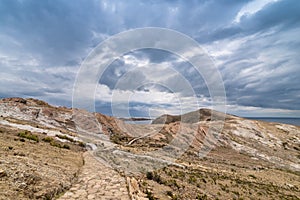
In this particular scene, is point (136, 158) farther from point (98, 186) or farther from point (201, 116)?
point (201, 116)

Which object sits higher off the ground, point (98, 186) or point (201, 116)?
point (201, 116)

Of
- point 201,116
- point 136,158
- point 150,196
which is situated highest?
point 201,116

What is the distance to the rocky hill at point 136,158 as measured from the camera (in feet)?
30.2

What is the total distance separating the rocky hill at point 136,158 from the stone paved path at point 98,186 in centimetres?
4

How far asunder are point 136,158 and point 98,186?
990 cm

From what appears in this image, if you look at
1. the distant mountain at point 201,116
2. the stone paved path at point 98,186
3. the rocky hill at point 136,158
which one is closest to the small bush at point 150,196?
the rocky hill at point 136,158

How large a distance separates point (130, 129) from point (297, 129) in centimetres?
6227

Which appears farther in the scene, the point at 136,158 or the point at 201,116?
the point at 201,116

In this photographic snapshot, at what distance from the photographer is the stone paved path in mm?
8367

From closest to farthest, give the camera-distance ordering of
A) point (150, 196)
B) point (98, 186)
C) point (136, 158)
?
point (150, 196) → point (98, 186) → point (136, 158)

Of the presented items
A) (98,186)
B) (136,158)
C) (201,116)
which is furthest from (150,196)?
(201,116)

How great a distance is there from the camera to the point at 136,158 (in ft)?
63.9

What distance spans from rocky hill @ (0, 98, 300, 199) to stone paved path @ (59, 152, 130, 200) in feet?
0.14

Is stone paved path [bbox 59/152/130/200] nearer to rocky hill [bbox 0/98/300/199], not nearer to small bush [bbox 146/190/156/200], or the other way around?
rocky hill [bbox 0/98/300/199]
